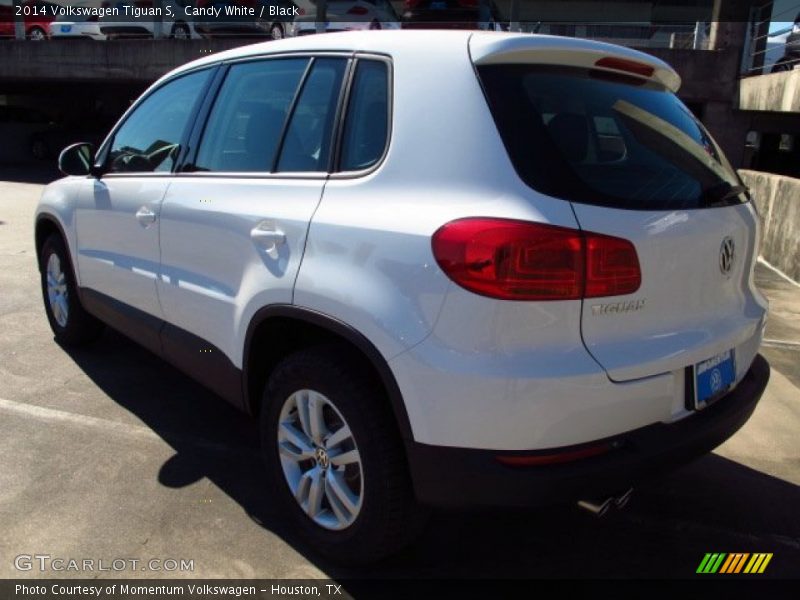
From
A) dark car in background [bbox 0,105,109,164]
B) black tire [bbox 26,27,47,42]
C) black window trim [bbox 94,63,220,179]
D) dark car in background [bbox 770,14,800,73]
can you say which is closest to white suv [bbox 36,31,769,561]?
black window trim [bbox 94,63,220,179]

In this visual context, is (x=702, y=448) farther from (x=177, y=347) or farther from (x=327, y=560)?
(x=177, y=347)

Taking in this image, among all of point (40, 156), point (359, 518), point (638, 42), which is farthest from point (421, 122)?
point (40, 156)

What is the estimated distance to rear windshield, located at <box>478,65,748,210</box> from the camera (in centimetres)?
211

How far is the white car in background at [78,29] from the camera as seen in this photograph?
20.4m

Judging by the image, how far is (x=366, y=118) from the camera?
8.05 ft

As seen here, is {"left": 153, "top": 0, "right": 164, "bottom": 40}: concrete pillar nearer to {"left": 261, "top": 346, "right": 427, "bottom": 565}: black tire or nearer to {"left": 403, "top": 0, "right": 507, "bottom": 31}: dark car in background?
{"left": 403, "top": 0, "right": 507, "bottom": 31}: dark car in background

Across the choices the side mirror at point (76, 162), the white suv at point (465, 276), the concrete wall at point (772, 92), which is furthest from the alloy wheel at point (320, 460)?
the concrete wall at point (772, 92)

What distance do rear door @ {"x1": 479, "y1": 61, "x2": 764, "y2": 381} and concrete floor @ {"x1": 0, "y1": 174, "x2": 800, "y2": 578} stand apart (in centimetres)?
79

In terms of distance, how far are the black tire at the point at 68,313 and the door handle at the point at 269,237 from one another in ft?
7.77

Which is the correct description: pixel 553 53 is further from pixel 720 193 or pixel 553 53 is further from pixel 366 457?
pixel 366 457

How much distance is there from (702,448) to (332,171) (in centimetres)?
160

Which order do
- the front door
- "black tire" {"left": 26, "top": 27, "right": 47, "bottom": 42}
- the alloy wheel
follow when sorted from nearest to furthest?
the alloy wheel < the front door < "black tire" {"left": 26, "top": 27, "right": 47, "bottom": 42}

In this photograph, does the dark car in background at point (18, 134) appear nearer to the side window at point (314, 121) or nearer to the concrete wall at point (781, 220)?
the concrete wall at point (781, 220)

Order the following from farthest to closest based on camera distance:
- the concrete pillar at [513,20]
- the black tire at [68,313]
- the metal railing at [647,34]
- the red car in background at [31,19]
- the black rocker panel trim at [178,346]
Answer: the red car in background at [31,19], the concrete pillar at [513,20], the metal railing at [647,34], the black tire at [68,313], the black rocker panel trim at [178,346]
